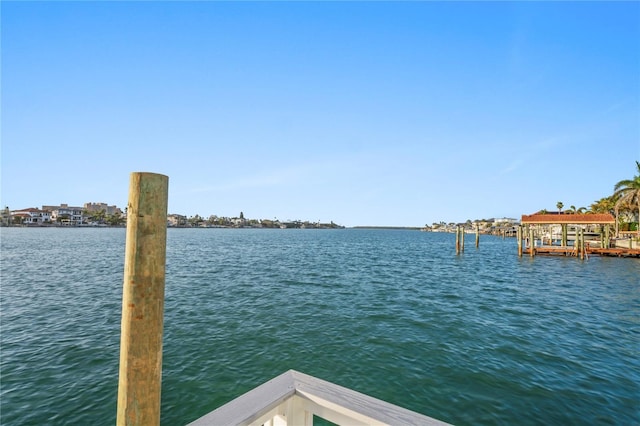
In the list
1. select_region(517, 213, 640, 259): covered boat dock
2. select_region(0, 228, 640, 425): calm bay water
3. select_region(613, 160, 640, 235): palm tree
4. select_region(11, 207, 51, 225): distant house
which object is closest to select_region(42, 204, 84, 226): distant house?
select_region(11, 207, 51, 225): distant house

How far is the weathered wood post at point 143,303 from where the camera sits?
181 cm

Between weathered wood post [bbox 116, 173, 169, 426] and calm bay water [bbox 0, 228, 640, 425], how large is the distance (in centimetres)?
535

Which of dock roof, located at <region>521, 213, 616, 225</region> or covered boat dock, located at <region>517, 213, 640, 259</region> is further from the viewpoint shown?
dock roof, located at <region>521, 213, 616, 225</region>

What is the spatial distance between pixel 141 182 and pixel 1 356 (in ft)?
38.9

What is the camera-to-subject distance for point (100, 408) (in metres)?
6.41

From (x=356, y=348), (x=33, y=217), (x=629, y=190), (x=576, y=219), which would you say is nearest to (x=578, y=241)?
(x=576, y=219)

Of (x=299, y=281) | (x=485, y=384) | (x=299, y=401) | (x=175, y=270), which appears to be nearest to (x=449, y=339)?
(x=485, y=384)

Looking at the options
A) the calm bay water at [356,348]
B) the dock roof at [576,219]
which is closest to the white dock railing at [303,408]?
the calm bay water at [356,348]

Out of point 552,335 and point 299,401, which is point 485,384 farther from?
point 299,401

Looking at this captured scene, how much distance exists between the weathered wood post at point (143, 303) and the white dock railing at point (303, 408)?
0.39m

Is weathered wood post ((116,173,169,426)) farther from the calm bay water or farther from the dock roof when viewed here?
the dock roof

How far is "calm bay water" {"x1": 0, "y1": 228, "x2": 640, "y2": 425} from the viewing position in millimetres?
6586

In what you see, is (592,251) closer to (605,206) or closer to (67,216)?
(605,206)

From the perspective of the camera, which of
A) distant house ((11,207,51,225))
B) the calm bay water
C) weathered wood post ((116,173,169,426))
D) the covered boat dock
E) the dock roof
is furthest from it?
distant house ((11,207,51,225))
